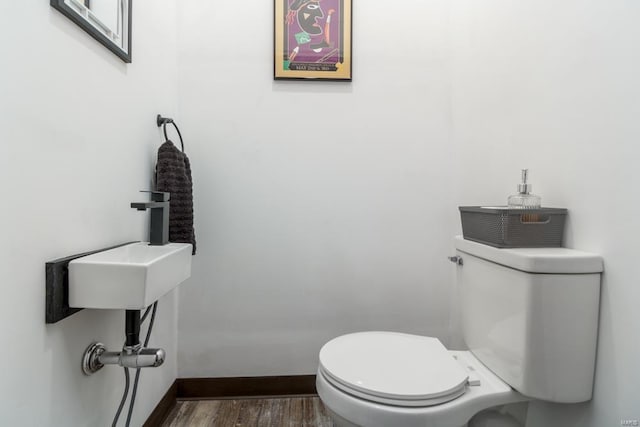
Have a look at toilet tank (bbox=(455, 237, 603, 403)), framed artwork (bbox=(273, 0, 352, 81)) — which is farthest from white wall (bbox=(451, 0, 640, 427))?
framed artwork (bbox=(273, 0, 352, 81))

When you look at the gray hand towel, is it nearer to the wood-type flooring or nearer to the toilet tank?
the wood-type flooring

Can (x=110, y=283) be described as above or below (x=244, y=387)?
above

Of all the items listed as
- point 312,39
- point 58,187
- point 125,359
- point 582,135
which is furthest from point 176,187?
point 582,135

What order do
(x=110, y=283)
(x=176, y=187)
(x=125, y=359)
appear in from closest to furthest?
(x=110, y=283), (x=125, y=359), (x=176, y=187)

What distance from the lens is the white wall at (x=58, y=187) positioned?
2.24 ft

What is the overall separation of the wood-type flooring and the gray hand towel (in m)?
0.73

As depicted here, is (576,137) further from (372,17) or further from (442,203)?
(372,17)

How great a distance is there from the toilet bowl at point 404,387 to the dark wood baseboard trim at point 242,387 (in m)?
0.62

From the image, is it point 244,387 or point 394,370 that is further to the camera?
point 244,387

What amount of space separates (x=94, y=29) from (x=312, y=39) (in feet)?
2.96

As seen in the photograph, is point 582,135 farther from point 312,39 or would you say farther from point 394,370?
point 312,39

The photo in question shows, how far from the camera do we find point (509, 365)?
0.95m

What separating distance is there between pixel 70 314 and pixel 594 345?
4.12ft

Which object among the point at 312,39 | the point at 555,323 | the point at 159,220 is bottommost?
the point at 555,323
